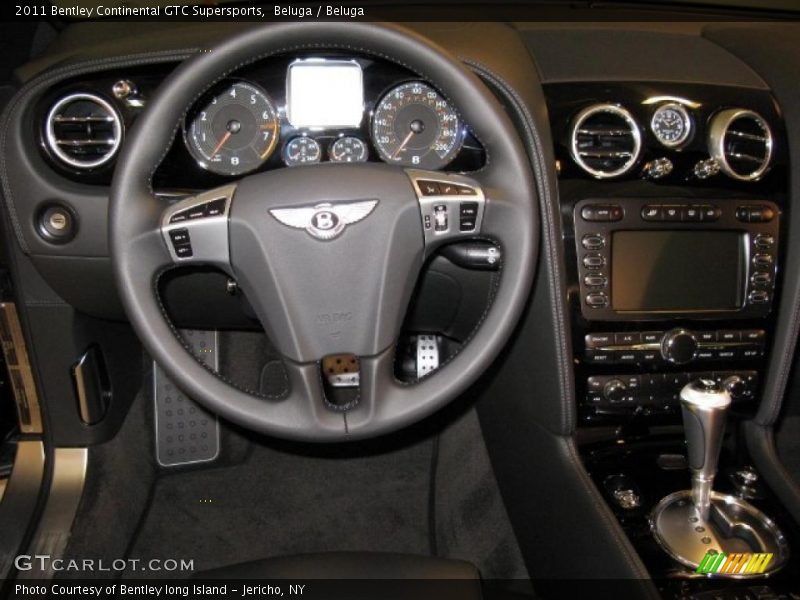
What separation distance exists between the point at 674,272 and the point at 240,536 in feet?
4.00

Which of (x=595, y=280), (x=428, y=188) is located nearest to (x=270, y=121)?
(x=428, y=188)

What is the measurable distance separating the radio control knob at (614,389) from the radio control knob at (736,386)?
0.21m

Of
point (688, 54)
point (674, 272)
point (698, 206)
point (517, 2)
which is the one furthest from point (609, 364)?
point (517, 2)

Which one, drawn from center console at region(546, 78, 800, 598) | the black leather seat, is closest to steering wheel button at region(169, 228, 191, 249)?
the black leather seat

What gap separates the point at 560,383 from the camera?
1240 millimetres

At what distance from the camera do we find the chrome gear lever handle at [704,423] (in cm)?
102

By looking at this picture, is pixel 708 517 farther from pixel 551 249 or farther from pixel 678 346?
pixel 551 249

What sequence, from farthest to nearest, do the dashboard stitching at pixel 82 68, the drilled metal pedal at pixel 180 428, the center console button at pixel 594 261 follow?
the drilled metal pedal at pixel 180 428
the center console button at pixel 594 261
the dashboard stitching at pixel 82 68

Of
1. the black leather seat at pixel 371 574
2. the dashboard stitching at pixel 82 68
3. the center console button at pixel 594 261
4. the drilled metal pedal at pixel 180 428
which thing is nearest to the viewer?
the black leather seat at pixel 371 574

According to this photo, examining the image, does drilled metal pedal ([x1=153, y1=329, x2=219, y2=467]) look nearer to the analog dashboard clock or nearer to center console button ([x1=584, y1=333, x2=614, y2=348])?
center console button ([x1=584, y1=333, x2=614, y2=348])

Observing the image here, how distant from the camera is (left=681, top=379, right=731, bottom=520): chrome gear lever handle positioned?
1.02 meters

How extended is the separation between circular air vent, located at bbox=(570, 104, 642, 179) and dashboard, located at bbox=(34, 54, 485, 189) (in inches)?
8.3

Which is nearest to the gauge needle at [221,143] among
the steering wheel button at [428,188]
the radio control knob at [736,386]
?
the steering wheel button at [428,188]

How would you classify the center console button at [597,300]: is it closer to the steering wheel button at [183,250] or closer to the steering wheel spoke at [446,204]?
the steering wheel spoke at [446,204]
